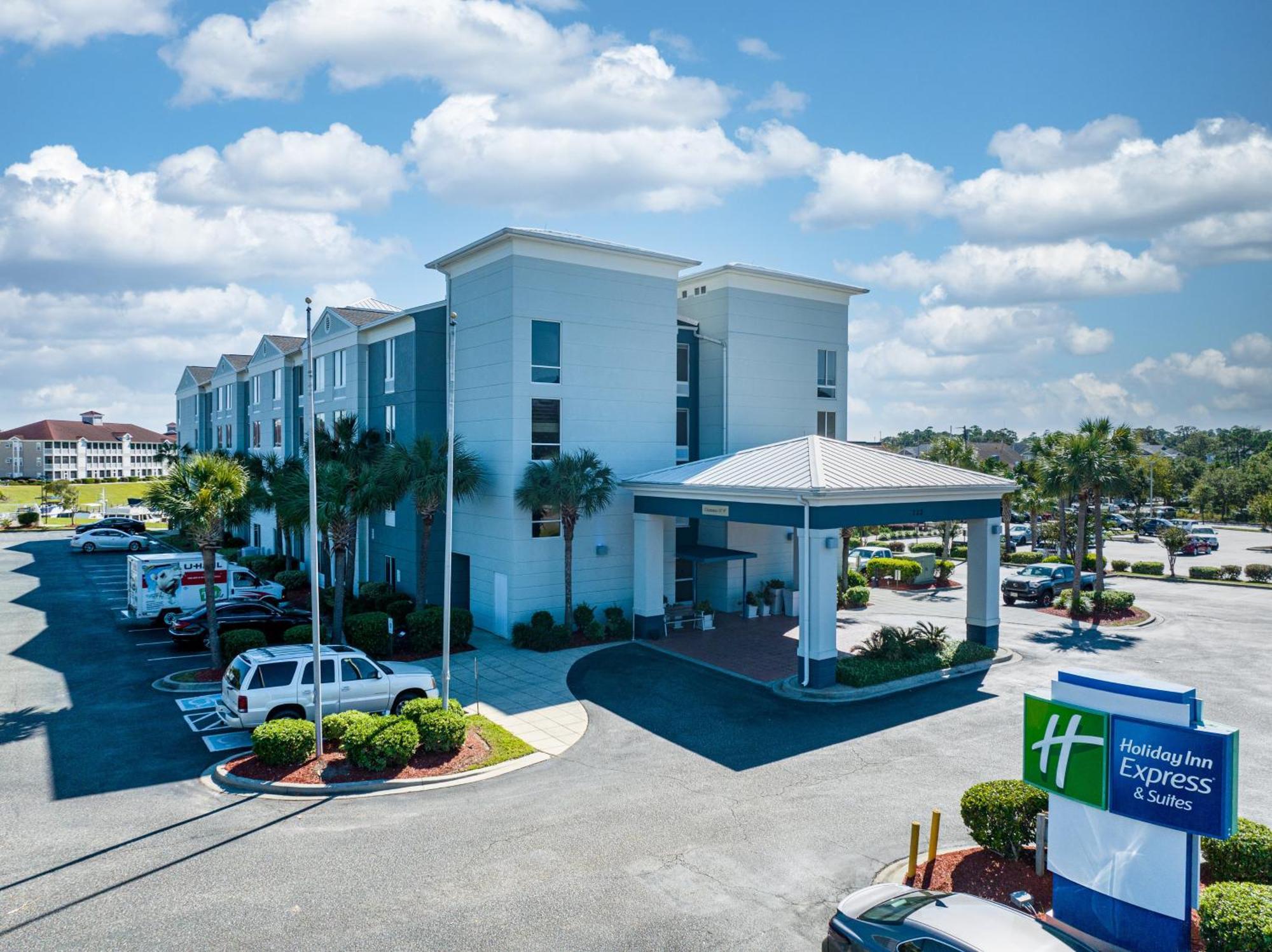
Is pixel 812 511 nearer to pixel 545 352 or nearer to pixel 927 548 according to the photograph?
pixel 545 352

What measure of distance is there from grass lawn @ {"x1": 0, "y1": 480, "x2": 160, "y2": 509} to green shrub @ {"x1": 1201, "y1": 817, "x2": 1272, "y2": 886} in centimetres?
9685

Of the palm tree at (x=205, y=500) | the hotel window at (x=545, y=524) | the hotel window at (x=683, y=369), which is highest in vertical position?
the hotel window at (x=683, y=369)

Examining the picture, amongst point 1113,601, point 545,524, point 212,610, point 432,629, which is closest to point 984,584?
point 1113,601

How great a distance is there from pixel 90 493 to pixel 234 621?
320ft

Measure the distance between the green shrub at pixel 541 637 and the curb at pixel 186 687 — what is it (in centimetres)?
801

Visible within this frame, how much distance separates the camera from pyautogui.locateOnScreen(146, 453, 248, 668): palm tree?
2008 cm

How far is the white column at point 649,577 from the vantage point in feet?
84.0

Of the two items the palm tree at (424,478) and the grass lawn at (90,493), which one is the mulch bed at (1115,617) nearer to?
the palm tree at (424,478)

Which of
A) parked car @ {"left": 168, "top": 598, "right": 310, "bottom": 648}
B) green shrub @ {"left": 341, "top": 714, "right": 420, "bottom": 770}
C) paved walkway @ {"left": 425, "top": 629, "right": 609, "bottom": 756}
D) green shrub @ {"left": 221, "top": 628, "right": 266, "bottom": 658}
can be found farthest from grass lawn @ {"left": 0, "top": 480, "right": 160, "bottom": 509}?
green shrub @ {"left": 341, "top": 714, "right": 420, "bottom": 770}

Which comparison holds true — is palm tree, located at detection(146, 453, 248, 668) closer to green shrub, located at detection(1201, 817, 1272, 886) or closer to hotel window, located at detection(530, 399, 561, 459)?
hotel window, located at detection(530, 399, 561, 459)

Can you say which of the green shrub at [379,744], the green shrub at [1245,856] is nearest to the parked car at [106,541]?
the green shrub at [379,744]

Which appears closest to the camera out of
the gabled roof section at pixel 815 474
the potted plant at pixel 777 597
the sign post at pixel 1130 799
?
the sign post at pixel 1130 799

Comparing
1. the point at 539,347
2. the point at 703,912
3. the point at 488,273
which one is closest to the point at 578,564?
the point at 539,347

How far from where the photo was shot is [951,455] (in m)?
42.5
